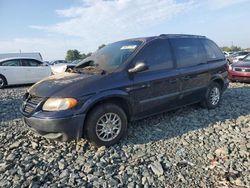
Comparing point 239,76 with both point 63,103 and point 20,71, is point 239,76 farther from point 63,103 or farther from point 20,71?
point 20,71

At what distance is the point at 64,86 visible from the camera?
156 inches

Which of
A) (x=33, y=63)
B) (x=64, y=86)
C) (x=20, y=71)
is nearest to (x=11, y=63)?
(x=20, y=71)

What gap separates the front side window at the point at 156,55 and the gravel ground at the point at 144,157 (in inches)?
48.5

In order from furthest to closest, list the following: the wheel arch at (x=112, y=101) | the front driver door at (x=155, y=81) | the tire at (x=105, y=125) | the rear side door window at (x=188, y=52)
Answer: the rear side door window at (x=188, y=52), the front driver door at (x=155, y=81), the tire at (x=105, y=125), the wheel arch at (x=112, y=101)

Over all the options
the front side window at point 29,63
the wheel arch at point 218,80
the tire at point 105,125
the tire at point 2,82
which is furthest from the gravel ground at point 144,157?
the front side window at point 29,63

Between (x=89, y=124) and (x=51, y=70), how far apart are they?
9.93 m

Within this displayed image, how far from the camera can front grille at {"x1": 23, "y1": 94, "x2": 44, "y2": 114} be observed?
3.96 m

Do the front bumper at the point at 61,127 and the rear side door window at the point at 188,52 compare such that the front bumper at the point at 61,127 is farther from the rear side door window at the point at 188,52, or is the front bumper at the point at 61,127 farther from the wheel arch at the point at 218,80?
the wheel arch at the point at 218,80

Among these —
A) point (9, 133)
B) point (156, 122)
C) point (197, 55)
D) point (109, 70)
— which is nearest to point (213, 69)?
point (197, 55)

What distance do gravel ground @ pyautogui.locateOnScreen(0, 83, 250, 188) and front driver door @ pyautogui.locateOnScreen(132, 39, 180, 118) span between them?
0.51 meters

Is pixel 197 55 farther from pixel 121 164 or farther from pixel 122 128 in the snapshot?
pixel 121 164

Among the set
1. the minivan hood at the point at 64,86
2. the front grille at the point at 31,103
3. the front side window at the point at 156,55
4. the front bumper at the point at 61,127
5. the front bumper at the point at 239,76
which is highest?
the front side window at the point at 156,55

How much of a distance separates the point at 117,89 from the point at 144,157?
1162 mm

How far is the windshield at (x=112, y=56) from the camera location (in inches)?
179
